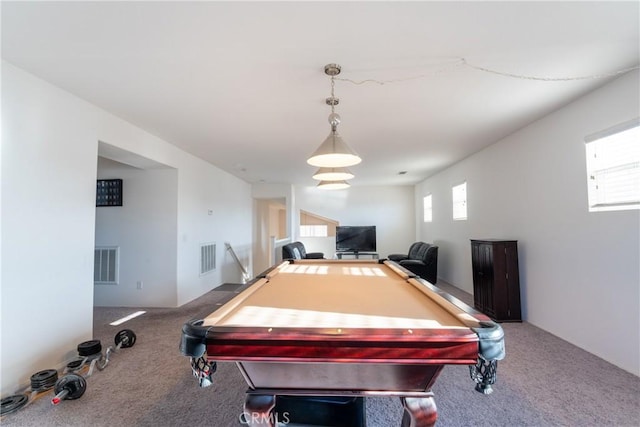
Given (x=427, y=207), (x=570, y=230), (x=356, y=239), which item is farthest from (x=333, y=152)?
(x=427, y=207)

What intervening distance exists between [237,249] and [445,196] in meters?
4.89

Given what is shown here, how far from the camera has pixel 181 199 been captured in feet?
15.2

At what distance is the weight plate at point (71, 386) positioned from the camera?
208 cm

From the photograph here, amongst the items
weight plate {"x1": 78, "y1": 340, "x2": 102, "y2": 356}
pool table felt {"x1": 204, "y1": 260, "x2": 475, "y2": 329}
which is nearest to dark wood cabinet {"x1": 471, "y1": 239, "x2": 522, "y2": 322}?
pool table felt {"x1": 204, "y1": 260, "x2": 475, "y2": 329}

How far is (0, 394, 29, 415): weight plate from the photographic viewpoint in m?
1.95

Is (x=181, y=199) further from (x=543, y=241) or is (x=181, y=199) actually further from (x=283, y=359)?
(x=543, y=241)

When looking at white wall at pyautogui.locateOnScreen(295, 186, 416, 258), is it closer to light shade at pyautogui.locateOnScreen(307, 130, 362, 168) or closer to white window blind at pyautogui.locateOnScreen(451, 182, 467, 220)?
white window blind at pyautogui.locateOnScreen(451, 182, 467, 220)

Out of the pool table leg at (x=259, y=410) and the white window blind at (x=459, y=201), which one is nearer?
the pool table leg at (x=259, y=410)

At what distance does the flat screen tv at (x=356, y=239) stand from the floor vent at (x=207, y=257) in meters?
3.35

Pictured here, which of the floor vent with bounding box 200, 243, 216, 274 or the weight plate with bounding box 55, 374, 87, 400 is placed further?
the floor vent with bounding box 200, 243, 216, 274

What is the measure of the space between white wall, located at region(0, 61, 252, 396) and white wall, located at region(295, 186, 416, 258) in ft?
18.3

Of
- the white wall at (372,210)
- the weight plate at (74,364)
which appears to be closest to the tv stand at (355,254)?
the white wall at (372,210)

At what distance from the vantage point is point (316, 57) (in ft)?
6.98

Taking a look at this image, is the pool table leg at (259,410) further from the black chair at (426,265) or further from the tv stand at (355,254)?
the tv stand at (355,254)
